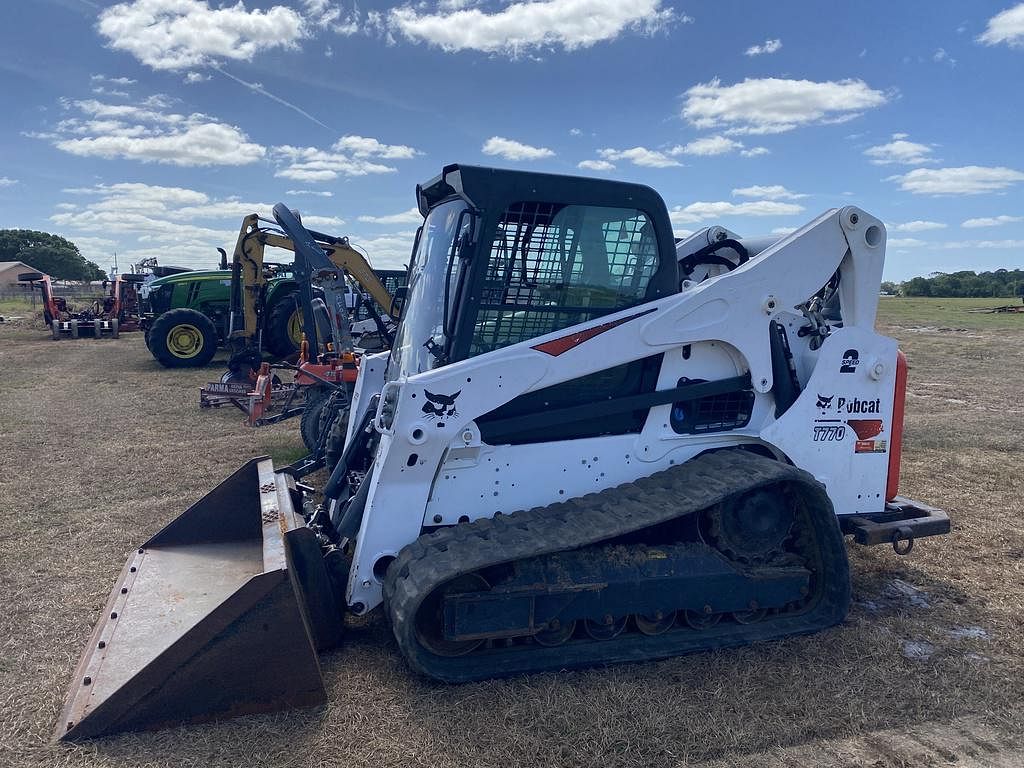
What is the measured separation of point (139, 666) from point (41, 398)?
10.3 metres

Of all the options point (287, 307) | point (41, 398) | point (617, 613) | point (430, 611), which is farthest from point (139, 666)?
point (287, 307)

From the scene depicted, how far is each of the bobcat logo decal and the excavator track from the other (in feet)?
1.85

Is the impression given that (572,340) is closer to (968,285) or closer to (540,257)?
(540,257)

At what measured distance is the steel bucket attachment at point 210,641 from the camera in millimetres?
3344

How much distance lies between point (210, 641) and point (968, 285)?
82.9m

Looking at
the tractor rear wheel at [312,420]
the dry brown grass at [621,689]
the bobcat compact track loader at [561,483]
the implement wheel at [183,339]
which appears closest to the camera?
the dry brown grass at [621,689]

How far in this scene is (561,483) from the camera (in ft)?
14.1

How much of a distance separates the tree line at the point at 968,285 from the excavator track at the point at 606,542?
247 ft

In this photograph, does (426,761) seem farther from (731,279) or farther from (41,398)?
(41,398)

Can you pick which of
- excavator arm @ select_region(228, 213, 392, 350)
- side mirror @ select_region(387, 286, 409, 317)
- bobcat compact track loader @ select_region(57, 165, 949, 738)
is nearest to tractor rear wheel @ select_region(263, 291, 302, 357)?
excavator arm @ select_region(228, 213, 392, 350)

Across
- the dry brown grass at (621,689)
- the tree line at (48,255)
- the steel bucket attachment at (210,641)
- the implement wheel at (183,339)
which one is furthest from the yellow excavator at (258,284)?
the tree line at (48,255)

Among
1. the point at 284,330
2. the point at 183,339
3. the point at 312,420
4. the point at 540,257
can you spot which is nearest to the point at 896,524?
the point at 540,257

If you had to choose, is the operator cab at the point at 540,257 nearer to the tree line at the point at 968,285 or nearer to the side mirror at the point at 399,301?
the side mirror at the point at 399,301

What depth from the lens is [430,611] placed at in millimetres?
3848
